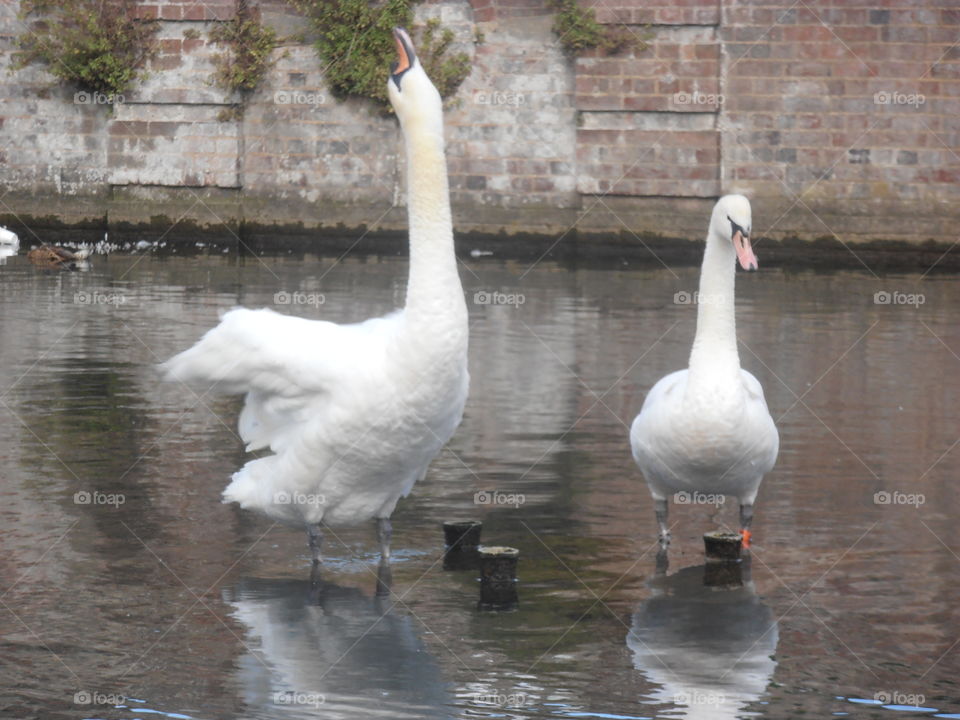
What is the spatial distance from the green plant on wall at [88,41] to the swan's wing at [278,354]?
57.5 feet

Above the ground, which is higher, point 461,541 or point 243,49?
point 243,49

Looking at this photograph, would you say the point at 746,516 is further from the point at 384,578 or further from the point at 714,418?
the point at 384,578

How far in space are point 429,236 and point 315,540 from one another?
4.94 ft

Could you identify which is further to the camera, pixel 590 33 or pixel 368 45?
pixel 368 45

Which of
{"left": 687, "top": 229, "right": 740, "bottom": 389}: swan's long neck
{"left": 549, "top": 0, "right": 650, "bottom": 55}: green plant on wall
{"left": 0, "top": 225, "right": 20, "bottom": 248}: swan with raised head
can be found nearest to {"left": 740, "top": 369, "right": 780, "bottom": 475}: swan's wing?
{"left": 687, "top": 229, "right": 740, "bottom": 389}: swan's long neck

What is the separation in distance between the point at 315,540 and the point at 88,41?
Answer: 18010 mm

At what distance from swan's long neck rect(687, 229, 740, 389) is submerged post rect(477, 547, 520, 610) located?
124 cm

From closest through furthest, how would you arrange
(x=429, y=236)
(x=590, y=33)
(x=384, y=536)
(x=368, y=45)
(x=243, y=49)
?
1. (x=429, y=236)
2. (x=384, y=536)
3. (x=590, y=33)
4. (x=368, y=45)
5. (x=243, y=49)

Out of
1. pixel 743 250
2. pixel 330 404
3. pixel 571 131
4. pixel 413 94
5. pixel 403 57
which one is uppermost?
pixel 403 57

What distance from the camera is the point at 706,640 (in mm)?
6441

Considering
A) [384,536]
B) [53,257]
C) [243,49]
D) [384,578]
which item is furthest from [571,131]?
[384,578]

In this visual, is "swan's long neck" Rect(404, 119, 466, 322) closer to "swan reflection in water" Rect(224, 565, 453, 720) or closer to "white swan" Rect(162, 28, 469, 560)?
"white swan" Rect(162, 28, 469, 560)

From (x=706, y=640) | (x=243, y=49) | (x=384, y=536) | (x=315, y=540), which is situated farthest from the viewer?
(x=243, y=49)

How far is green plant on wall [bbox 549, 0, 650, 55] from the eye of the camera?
73.7ft
